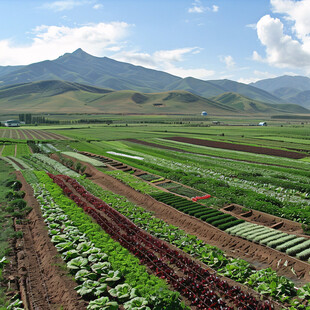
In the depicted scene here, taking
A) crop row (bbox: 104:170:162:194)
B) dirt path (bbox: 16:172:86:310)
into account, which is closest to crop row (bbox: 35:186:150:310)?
dirt path (bbox: 16:172:86:310)

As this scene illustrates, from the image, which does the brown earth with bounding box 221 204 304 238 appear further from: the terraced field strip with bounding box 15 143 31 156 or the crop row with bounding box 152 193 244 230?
the terraced field strip with bounding box 15 143 31 156

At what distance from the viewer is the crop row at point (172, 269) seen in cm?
1299

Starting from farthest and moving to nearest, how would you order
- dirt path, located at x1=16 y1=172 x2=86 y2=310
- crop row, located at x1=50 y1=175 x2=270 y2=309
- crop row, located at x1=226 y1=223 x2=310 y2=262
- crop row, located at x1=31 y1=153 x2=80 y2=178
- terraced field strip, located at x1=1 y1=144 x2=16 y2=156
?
terraced field strip, located at x1=1 y1=144 x2=16 y2=156 → crop row, located at x1=31 y1=153 x2=80 y2=178 → crop row, located at x1=226 y1=223 x2=310 y2=262 → dirt path, located at x1=16 y1=172 x2=86 y2=310 → crop row, located at x1=50 y1=175 x2=270 y2=309

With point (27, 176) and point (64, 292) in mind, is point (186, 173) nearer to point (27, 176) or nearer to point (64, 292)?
point (27, 176)

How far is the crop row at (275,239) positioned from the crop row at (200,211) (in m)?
1.15

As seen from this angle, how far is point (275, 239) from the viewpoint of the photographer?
64.1 feet

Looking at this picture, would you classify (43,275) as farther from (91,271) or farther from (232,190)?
(232,190)

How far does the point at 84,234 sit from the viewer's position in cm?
1858

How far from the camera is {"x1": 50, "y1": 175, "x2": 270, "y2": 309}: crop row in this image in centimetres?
1299

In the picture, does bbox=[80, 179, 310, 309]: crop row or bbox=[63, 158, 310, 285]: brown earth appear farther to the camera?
bbox=[63, 158, 310, 285]: brown earth

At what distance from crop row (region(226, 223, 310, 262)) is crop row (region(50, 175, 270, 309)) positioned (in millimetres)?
5876

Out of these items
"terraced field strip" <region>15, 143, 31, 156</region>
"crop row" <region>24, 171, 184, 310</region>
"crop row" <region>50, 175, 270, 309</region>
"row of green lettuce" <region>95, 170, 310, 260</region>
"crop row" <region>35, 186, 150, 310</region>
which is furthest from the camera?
"terraced field strip" <region>15, 143, 31, 156</region>

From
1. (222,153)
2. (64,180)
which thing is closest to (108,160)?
(64,180)

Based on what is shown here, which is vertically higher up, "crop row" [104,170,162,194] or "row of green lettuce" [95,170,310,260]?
"crop row" [104,170,162,194]
